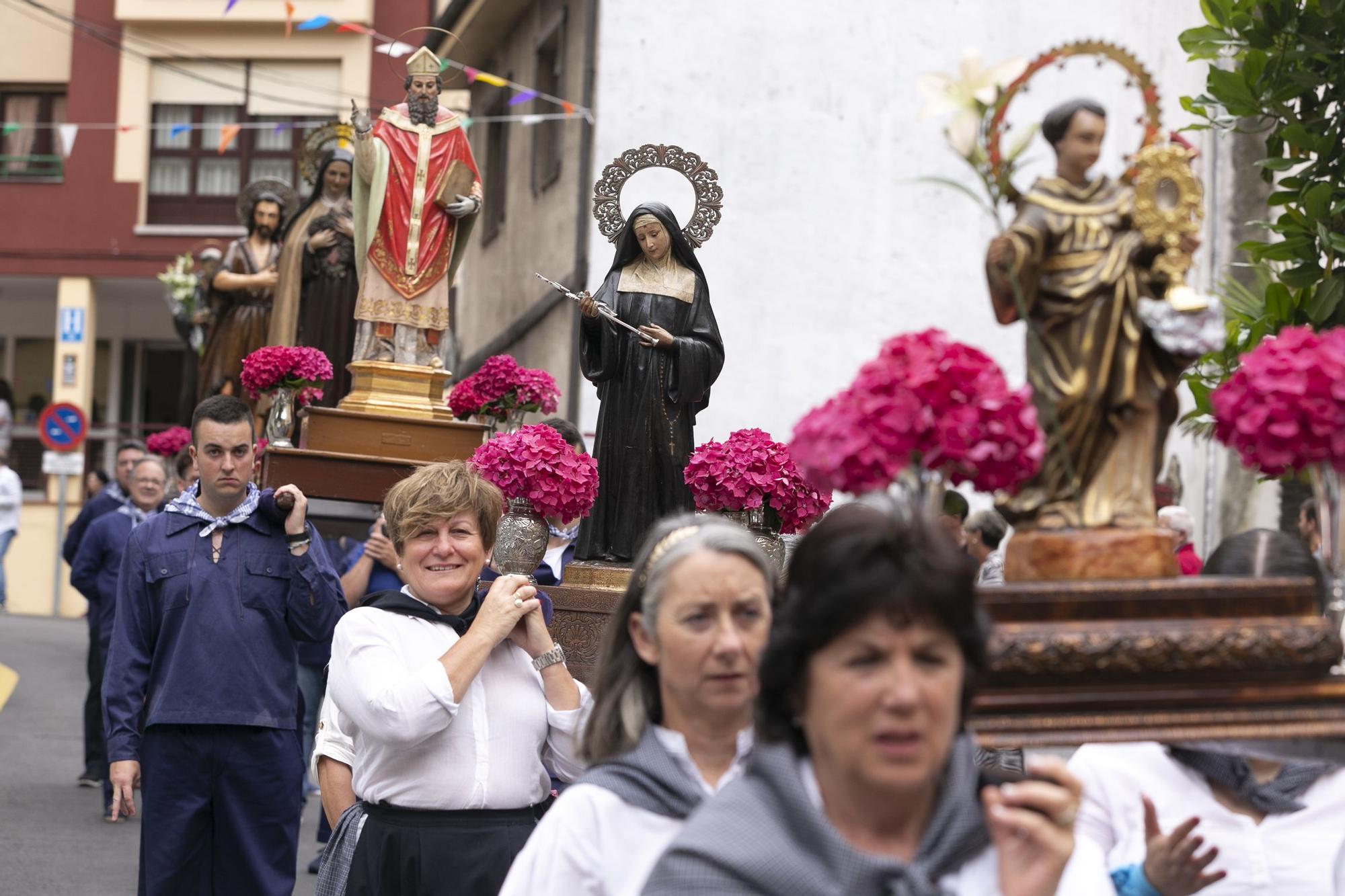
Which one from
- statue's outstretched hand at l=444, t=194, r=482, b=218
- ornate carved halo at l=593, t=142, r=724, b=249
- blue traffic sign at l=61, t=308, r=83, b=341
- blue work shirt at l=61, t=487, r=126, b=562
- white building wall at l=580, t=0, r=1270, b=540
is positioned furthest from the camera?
blue traffic sign at l=61, t=308, r=83, b=341

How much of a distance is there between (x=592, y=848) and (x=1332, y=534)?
148 centimetres

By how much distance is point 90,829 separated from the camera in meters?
10.8

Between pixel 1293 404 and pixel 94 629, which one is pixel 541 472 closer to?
pixel 1293 404

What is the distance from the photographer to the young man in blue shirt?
6.68 m

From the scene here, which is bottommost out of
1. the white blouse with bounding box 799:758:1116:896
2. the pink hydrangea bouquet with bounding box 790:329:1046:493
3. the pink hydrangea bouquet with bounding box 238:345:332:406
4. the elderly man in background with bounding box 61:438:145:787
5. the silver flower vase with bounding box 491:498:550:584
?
the elderly man in background with bounding box 61:438:145:787

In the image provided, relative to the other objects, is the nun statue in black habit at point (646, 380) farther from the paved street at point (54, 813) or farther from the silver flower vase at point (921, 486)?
the silver flower vase at point (921, 486)

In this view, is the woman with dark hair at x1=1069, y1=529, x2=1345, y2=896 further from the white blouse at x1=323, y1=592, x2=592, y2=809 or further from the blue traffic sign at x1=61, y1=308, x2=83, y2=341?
the blue traffic sign at x1=61, y1=308, x2=83, y2=341

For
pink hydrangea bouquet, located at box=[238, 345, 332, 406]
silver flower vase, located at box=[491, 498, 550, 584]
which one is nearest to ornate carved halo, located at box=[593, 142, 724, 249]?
silver flower vase, located at box=[491, 498, 550, 584]

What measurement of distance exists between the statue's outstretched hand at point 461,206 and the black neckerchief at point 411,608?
14.8ft

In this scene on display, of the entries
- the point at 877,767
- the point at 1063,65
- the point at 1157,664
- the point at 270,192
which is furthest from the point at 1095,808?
the point at 270,192

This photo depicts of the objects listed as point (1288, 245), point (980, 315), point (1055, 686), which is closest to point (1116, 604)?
point (1055, 686)

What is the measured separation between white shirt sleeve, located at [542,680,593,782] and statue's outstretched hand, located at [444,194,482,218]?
4696 mm

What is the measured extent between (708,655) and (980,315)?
14780 millimetres

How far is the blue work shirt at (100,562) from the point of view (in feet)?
39.1
